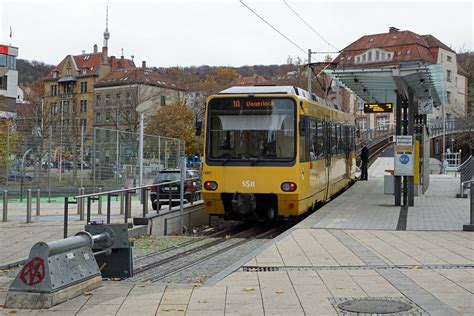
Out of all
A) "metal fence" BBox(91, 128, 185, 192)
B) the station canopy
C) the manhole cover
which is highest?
the station canopy

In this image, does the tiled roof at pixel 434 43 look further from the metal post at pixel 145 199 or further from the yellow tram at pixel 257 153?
the metal post at pixel 145 199

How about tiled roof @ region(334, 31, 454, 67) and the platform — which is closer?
the platform

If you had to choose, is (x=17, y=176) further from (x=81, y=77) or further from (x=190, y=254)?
(x=81, y=77)

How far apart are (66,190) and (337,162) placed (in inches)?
389

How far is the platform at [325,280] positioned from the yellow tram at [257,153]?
5.68 ft

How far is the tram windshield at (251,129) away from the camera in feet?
53.0

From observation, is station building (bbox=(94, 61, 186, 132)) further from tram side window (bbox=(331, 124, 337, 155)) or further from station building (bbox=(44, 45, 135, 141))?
tram side window (bbox=(331, 124, 337, 155))

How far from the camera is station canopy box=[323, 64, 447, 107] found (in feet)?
60.9

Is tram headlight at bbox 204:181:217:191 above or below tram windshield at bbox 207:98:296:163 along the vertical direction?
below

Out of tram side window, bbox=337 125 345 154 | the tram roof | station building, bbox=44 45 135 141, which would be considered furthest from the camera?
station building, bbox=44 45 135 141

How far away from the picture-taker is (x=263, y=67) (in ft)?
302

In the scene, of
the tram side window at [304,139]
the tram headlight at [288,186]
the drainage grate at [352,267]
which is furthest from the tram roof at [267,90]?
the drainage grate at [352,267]

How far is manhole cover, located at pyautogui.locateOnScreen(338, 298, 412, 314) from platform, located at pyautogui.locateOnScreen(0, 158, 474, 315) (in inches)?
4.2

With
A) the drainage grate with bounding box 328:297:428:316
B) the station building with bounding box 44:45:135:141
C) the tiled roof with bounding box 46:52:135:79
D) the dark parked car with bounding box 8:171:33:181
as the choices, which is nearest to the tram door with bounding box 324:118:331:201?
the dark parked car with bounding box 8:171:33:181
